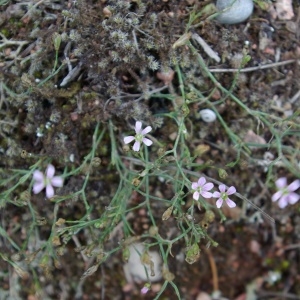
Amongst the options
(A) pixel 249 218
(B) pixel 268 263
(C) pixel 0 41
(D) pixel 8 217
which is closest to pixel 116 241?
(D) pixel 8 217

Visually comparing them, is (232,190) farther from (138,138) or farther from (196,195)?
(138,138)

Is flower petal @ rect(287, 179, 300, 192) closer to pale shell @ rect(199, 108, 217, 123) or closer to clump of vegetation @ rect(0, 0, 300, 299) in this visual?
clump of vegetation @ rect(0, 0, 300, 299)

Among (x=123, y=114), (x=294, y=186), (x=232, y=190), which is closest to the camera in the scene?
(x=232, y=190)

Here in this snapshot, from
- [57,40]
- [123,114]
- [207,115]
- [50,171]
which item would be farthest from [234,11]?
[50,171]

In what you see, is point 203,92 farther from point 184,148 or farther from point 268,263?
→ point 268,263

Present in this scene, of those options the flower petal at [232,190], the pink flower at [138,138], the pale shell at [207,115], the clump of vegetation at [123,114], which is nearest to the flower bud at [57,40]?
the clump of vegetation at [123,114]

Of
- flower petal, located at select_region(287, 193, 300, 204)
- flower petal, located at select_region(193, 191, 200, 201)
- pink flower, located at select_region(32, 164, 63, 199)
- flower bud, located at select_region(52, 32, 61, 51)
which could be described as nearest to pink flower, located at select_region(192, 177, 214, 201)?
flower petal, located at select_region(193, 191, 200, 201)
